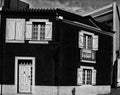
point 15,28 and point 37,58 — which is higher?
point 15,28

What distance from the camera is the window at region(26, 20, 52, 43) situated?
14.9 m

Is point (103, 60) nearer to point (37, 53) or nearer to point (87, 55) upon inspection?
point (87, 55)

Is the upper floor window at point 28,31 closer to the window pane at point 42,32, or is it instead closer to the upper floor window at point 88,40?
the window pane at point 42,32

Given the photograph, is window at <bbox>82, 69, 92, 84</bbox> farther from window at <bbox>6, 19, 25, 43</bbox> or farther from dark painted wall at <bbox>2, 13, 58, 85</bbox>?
window at <bbox>6, 19, 25, 43</bbox>

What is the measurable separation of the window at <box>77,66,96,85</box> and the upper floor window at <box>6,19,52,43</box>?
12.9ft

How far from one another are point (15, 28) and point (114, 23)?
50.2 feet

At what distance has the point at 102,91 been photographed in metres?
18.6

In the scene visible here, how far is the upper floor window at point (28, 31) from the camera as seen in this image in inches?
587

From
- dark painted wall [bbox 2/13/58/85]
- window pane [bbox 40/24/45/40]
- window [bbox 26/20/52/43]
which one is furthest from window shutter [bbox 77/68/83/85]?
window pane [bbox 40/24/45/40]

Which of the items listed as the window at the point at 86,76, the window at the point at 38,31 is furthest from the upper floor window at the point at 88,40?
the window at the point at 38,31

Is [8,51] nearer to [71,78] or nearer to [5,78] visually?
[5,78]

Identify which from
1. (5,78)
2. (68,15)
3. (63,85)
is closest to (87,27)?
(68,15)

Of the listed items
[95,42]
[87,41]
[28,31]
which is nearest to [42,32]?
[28,31]

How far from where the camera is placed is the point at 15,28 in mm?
15070
